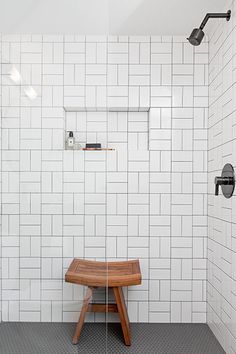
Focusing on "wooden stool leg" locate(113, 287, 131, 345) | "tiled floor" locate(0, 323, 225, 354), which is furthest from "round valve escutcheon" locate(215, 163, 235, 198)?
"tiled floor" locate(0, 323, 225, 354)

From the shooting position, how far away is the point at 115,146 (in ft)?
8.86

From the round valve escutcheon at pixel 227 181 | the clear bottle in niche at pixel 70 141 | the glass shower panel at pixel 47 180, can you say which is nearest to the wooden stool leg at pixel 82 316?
the glass shower panel at pixel 47 180

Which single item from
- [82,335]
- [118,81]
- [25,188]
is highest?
[118,81]

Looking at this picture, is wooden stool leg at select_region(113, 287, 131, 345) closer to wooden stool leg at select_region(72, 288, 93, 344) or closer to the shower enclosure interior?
the shower enclosure interior

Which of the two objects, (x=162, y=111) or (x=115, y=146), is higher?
(x=162, y=111)

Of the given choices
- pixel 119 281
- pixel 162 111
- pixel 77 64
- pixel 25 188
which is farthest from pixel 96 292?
pixel 162 111

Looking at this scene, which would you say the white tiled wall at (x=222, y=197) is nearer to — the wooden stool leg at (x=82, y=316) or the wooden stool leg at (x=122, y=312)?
the wooden stool leg at (x=122, y=312)

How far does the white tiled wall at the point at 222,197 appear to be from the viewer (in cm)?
220

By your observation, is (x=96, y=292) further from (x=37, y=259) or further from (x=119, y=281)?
(x=119, y=281)

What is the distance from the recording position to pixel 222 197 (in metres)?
2.38

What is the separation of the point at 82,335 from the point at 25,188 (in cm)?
59

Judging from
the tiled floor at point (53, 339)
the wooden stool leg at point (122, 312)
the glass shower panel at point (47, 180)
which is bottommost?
the wooden stool leg at point (122, 312)

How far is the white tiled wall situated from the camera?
2.20 metres

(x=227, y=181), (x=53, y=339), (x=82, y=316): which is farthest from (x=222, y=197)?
(x=53, y=339)
